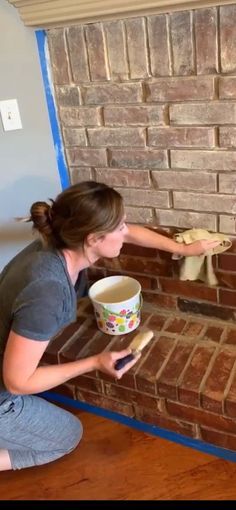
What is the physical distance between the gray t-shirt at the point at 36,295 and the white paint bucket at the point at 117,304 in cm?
29

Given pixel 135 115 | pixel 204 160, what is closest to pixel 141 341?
pixel 204 160

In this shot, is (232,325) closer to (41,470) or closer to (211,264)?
(211,264)

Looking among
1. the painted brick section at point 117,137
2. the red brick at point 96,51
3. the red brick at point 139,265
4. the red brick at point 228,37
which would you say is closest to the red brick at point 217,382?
the red brick at point 139,265

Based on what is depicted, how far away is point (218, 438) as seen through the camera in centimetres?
132

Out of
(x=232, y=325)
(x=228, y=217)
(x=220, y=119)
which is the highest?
(x=220, y=119)

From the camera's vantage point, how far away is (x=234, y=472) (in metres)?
1.29

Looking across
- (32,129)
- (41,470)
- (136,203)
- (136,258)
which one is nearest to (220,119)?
(136,203)

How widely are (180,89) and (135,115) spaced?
0.17 meters

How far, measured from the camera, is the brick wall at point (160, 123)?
1.25 meters

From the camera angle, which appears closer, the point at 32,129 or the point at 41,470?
the point at 41,470

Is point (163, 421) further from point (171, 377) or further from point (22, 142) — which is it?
point (22, 142)

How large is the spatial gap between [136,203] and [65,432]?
0.73m

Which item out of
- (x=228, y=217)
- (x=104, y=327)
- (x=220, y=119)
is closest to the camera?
(x=220, y=119)

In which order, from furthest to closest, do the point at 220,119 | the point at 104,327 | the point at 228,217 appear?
the point at 104,327
the point at 228,217
the point at 220,119
